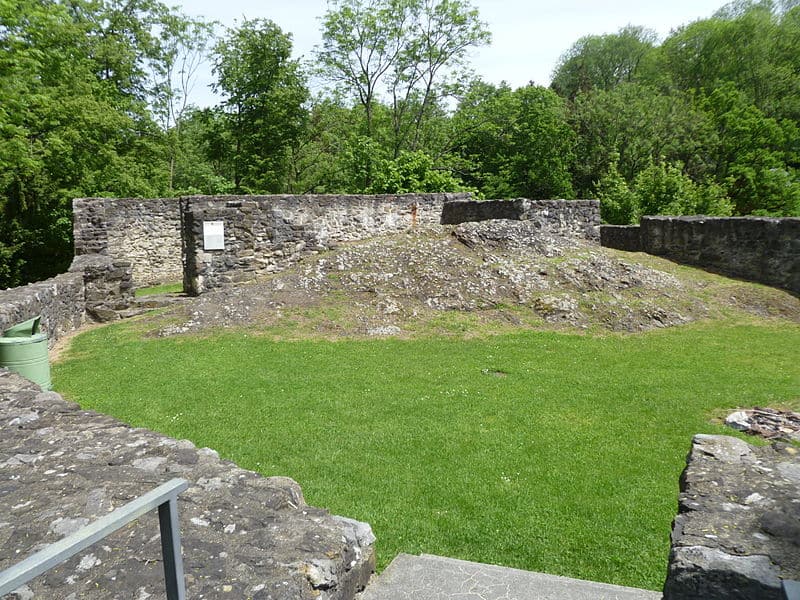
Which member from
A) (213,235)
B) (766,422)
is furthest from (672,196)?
(766,422)

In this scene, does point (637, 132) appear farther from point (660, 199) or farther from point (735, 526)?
A: point (735, 526)

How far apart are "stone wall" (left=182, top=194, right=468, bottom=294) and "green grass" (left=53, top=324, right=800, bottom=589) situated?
9.37 feet

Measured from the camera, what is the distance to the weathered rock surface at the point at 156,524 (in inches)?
98.4

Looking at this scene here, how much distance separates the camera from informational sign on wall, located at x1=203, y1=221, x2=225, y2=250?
13.8m

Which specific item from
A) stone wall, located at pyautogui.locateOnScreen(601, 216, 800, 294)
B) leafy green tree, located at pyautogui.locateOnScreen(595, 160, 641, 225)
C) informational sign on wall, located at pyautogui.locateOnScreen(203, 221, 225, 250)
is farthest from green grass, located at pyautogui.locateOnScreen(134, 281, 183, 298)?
leafy green tree, located at pyautogui.locateOnScreen(595, 160, 641, 225)

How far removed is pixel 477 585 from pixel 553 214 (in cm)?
1402

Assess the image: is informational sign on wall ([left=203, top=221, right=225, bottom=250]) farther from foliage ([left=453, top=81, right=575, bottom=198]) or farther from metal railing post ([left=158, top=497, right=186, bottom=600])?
foliage ([left=453, top=81, right=575, bottom=198])

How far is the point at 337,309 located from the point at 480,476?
737 centimetres

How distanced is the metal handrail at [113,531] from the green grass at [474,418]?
2.44 m

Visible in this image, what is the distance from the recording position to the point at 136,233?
18.8 meters

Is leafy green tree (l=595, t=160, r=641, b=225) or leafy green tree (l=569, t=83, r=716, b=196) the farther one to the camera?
leafy green tree (l=569, t=83, r=716, b=196)

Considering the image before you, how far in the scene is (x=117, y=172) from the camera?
948 inches

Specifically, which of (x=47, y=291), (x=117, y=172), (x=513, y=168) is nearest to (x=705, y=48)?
(x=513, y=168)

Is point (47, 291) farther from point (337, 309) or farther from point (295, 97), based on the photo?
point (295, 97)
